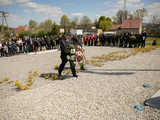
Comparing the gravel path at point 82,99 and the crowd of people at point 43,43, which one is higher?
the crowd of people at point 43,43

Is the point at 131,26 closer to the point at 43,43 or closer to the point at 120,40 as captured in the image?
the point at 120,40

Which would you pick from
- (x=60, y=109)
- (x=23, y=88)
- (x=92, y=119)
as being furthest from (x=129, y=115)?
(x=23, y=88)

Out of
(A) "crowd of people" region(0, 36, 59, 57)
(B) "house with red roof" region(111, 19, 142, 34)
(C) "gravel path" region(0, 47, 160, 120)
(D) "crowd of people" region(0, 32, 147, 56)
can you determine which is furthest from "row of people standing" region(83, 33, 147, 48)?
(B) "house with red roof" region(111, 19, 142, 34)

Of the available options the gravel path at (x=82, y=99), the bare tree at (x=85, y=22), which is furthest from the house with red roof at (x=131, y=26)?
the gravel path at (x=82, y=99)

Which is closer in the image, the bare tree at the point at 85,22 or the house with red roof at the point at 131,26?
the house with red roof at the point at 131,26

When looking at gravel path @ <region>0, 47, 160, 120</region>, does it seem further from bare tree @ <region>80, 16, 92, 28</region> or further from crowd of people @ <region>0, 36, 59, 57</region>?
bare tree @ <region>80, 16, 92, 28</region>

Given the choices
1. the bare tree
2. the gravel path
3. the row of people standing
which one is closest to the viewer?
the gravel path

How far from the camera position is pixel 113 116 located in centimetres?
318

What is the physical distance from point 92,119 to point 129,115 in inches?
34.7

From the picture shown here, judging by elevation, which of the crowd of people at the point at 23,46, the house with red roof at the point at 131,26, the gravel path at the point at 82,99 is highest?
the house with red roof at the point at 131,26

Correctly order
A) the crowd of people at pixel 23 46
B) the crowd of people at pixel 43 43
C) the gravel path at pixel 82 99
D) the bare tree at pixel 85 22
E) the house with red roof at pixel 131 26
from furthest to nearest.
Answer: the bare tree at pixel 85 22, the house with red roof at pixel 131 26, the crowd of people at pixel 43 43, the crowd of people at pixel 23 46, the gravel path at pixel 82 99

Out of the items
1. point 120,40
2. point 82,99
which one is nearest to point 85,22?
point 120,40

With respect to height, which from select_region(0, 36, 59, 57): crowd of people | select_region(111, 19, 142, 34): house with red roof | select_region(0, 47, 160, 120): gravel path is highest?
select_region(111, 19, 142, 34): house with red roof

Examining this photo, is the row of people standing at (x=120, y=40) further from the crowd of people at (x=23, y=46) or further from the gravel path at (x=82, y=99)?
the gravel path at (x=82, y=99)
